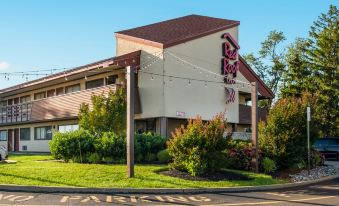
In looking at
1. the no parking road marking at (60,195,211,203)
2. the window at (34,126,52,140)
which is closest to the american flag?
the window at (34,126,52,140)

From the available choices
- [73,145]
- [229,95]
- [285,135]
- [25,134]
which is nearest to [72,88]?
[25,134]

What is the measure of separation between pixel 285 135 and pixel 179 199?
8.45 metres

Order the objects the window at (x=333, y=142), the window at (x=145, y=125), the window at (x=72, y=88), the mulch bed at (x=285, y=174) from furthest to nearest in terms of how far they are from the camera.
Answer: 1. the window at (x=72, y=88)
2. the window at (x=333, y=142)
3. the window at (x=145, y=125)
4. the mulch bed at (x=285, y=174)

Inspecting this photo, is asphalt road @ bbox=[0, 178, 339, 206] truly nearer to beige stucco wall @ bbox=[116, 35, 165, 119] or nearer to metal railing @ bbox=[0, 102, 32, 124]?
beige stucco wall @ bbox=[116, 35, 165, 119]

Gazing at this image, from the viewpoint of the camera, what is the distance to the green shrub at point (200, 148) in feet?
57.0

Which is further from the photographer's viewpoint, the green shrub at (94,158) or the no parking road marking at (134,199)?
the green shrub at (94,158)

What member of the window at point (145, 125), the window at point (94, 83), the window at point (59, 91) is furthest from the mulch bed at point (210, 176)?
the window at point (59, 91)

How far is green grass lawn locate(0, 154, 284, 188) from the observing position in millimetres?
15102

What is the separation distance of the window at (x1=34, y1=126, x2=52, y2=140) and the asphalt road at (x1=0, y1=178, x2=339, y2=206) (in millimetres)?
23183

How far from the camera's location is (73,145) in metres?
20.7

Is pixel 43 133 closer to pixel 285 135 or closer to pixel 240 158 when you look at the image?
pixel 240 158

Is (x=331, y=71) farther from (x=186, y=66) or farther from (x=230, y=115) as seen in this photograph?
(x=186, y=66)

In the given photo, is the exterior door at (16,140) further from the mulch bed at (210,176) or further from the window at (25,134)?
the mulch bed at (210,176)

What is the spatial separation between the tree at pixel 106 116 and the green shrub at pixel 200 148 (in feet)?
20.1
